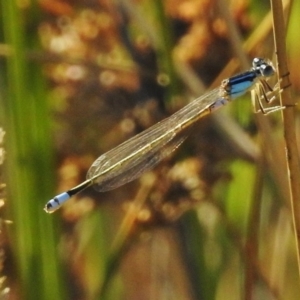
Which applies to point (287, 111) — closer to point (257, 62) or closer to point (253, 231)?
point (257, 62)

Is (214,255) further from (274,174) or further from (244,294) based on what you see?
(274,174)

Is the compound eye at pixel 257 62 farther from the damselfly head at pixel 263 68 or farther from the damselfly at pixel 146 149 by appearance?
the damselfly at pixel 146 149

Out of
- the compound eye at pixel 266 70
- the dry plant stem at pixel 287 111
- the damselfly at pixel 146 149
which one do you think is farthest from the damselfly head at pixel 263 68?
the dry plant stem at pixel 287 111

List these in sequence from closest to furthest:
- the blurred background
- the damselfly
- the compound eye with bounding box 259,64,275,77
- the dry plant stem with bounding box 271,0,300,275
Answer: the dry plant stem with bounding box 271,0,300,275 → the compound eye with bounding box 259,64,275,77 → the damselfly → the blurred background

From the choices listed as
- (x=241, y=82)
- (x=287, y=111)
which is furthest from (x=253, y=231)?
(x=287, y=111)

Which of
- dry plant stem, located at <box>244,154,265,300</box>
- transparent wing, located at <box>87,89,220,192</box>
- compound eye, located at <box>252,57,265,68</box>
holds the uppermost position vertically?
compound eye, located at <box>252,57,265,68</box>

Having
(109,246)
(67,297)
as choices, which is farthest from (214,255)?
(67,297)

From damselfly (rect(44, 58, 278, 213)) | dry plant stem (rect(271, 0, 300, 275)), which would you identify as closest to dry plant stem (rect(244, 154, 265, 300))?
damselfly (rect(44, 58, 278, 213))

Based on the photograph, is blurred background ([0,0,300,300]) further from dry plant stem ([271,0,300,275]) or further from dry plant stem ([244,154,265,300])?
dry plant stem ([271,0,300,275])
